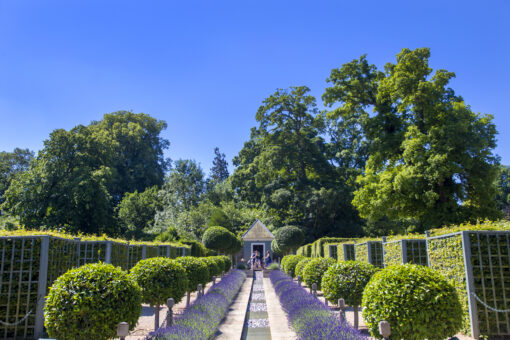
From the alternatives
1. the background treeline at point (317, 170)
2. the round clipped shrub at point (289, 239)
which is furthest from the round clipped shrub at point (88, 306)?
the round clipped shrub at point (289, 239)

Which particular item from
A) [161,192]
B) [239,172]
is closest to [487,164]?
[239,172]

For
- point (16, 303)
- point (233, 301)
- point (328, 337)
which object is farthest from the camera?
point (233, 301)

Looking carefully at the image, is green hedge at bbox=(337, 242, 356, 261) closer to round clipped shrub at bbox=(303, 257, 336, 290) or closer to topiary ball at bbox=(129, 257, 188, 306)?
round clipped shrub at bbox=(303, 257, 336, 290)

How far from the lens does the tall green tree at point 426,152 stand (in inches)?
723

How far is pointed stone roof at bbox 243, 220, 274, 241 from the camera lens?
36344 mm

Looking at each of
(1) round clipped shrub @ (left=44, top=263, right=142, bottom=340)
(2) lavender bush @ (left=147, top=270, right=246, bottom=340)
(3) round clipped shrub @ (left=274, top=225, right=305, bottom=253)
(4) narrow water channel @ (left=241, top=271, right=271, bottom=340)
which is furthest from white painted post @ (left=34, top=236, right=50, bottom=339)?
(3) round clipped shrub @ (left=274, top=225, right=305, bottom=253)

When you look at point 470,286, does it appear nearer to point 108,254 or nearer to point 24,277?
point 24,277

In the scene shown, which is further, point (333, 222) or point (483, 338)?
point (333, 222)

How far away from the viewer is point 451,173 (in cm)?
1861

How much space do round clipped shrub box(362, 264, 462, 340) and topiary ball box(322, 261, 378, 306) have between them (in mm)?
2752

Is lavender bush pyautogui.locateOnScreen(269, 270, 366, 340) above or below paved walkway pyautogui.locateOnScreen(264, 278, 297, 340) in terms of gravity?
above

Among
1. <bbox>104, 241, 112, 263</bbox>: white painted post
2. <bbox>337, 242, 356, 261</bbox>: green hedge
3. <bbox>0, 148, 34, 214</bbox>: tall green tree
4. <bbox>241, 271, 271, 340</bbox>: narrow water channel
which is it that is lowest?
<bbox>241, 271, 271, 340</bbox>: narrow water channel

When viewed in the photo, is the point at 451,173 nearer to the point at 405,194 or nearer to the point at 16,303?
the point at 405,194

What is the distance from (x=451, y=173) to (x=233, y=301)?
12749 millimetres
